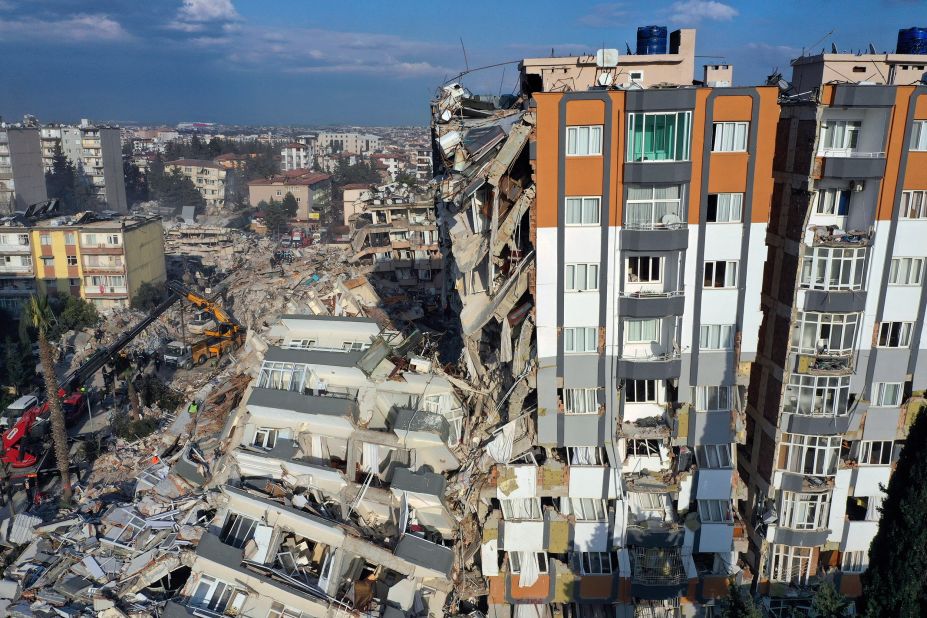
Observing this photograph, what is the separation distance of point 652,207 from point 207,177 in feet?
354

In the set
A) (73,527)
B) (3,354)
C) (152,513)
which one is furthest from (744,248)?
(3,354)

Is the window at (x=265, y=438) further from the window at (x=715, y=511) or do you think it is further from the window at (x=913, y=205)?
the window at (x=913, y=205)

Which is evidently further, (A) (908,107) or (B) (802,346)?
(B) (802,346)

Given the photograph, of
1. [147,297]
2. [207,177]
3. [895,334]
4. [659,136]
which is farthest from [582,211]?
[207,177]

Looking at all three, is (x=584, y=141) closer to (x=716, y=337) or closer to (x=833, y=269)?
(x=716, y=337)

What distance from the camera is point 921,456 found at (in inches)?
416

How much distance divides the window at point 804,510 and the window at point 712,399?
117 inches

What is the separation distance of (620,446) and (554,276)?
4.83 meters

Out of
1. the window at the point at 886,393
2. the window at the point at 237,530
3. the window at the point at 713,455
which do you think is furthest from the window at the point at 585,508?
the window at the point at 237,530

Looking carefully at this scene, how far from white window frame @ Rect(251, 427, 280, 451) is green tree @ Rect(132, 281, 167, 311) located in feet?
116

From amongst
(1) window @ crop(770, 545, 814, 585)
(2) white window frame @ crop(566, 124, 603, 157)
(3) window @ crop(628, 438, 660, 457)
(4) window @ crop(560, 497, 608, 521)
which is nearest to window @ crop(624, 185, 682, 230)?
(2) white window frame @ crop(566, 124, 603, 157)

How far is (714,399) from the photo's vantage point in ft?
54.0

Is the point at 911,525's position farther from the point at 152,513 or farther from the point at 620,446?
the point at 152,513

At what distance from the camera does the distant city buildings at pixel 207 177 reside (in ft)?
360
